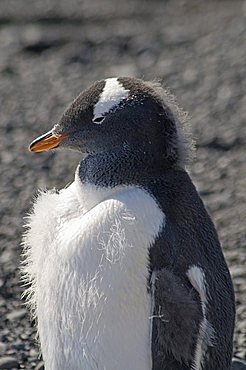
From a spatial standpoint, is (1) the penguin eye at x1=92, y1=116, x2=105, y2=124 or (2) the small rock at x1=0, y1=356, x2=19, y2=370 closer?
(1) the penguin eye at x1=92, y1=116, x2=105, y2=124

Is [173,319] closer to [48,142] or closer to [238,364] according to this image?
[48,142]

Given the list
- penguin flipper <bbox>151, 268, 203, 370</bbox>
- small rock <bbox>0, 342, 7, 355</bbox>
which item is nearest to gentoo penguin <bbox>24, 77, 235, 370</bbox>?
penguin flipper <bbox>151, 268, 203, 370</bbox>

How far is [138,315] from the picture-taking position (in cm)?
342

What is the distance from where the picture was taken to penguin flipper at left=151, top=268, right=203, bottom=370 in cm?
335

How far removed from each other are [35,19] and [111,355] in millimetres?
4971

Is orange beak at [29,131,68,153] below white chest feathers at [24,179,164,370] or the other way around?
the other way around

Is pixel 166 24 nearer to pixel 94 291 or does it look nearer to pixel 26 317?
pixel 26 317

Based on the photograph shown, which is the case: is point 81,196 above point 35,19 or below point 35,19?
below

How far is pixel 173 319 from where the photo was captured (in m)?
3.36

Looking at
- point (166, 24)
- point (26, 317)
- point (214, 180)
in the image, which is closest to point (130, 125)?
point (26, 317)

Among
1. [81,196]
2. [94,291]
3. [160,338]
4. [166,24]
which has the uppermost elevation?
[166,24]

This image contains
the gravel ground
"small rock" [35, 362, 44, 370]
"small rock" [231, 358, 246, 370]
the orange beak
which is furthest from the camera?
the gravel ground

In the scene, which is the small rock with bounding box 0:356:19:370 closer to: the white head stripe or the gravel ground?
the gravel ground

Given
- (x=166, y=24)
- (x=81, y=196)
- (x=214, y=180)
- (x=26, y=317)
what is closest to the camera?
(x=81, y=196)
